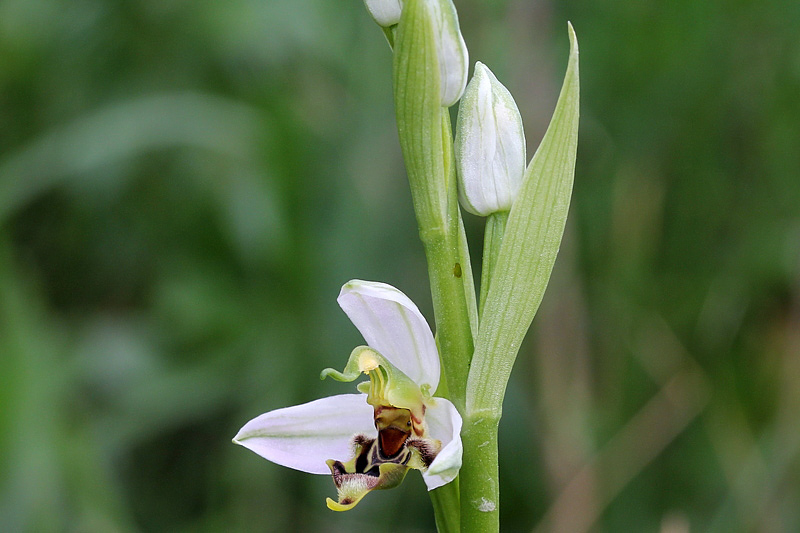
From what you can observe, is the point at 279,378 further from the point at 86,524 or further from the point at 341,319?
the point at 86,524

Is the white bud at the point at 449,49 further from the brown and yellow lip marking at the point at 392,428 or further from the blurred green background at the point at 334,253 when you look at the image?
the blurred green background at the point at 334,253

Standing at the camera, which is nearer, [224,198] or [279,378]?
[279,378]

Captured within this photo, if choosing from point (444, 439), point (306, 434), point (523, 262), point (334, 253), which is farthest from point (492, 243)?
point (334, 253)

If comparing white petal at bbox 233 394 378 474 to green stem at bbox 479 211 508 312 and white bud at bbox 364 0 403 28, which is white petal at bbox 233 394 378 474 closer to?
green stem at bbox 479 211 508 312

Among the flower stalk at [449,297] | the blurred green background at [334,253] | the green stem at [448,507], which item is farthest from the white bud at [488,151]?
the blurred green background at [334,253]

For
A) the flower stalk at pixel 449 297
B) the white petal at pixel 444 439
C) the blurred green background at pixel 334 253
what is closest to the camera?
the white petal at pixel 444 439

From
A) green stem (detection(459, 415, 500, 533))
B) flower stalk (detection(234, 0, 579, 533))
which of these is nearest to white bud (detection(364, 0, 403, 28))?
flower stalk (detection(234, 0, 579, 533))

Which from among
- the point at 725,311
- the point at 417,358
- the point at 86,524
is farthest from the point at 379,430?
the point at 725,311
